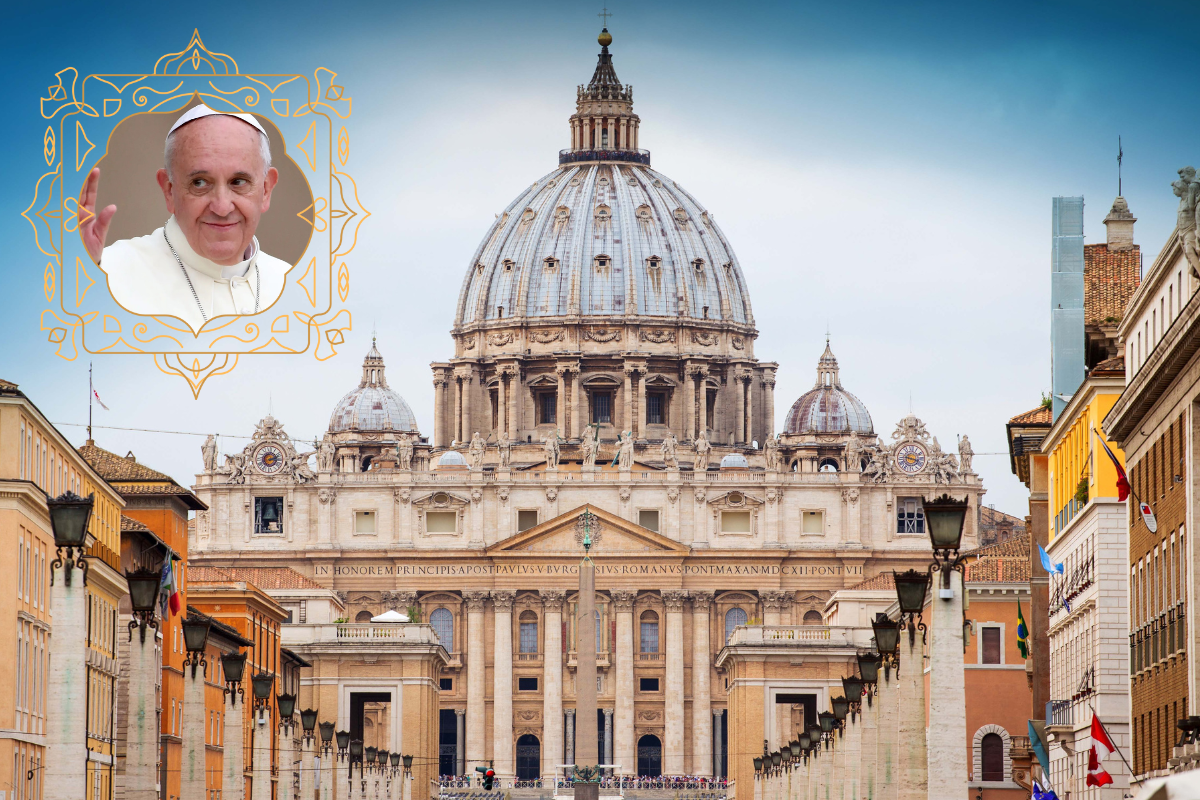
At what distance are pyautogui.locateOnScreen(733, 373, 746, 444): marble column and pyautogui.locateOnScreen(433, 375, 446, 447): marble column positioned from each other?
1888 cm

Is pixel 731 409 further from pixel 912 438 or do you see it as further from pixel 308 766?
pixel 308 766

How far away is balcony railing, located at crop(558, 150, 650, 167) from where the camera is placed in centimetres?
19038

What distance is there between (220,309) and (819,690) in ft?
282

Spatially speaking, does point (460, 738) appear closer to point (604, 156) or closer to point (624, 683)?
point (624, 683)

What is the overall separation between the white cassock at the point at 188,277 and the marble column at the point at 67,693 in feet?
20.8

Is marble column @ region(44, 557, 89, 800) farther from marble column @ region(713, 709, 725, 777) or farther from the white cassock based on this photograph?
marble column @ region(713, 709, 725, 777)

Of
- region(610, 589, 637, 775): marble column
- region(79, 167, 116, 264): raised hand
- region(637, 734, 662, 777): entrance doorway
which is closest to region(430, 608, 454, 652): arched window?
region(610, 589, 637, 775): marble column

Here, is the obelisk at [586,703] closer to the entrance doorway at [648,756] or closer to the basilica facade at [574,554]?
the basilica facade at [574,554]

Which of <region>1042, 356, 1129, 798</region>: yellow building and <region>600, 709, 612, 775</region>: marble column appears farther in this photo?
<region>600, 709, 612, 775</region>: marble column

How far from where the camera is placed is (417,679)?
125 meters

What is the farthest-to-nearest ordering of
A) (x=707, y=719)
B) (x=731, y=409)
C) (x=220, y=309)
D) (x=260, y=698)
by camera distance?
(x=731, y=409), (x=707, y=719), (x=260, y=698), (x=220, y=309)

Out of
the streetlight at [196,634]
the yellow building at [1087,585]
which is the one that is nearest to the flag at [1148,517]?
the yellow building at [1087,585]

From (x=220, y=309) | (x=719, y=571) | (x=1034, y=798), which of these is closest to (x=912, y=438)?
(x=719, y=571)

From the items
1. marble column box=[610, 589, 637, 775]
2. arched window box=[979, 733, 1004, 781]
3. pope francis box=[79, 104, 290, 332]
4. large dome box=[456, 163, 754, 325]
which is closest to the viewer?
pope francis box=[79, 104, 290, 332]
